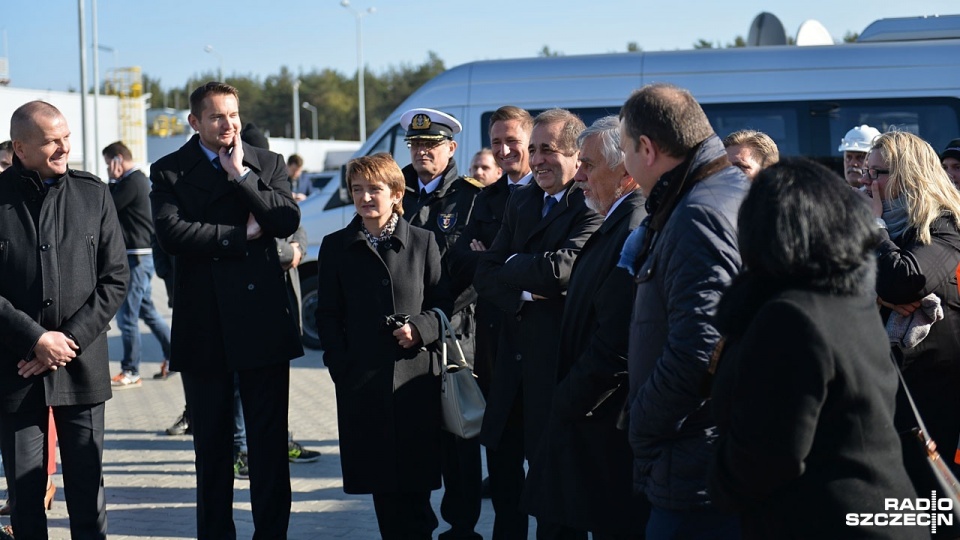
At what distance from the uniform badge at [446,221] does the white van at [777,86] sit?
4041mm

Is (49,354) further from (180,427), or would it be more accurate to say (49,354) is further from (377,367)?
(180,427)

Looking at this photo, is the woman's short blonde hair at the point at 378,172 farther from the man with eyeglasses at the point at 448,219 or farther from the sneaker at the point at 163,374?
the sneaker at the point at 163,374

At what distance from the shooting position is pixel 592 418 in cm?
354

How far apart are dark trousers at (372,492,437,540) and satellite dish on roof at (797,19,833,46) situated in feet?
21.8

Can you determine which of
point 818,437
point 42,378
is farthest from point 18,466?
point 818,437

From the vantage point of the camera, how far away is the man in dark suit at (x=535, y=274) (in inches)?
169

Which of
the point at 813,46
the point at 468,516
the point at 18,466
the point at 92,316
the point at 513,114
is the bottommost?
the point at 468,516

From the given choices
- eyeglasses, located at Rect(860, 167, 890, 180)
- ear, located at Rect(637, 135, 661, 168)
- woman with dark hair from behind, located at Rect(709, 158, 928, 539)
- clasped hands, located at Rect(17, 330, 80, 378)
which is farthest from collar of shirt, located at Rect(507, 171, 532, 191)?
woman with dark hair from behind, located at Rect(709, 158, 928, 539)

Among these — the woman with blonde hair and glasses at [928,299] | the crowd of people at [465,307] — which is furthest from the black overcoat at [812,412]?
the woman with blonde hair and glasses at [928,299]

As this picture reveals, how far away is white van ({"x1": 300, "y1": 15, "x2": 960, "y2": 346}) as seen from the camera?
8.80 m

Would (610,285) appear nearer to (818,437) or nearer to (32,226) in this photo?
(818,437)

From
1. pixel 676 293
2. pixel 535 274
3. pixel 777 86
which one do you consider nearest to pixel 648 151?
pixel 676 293

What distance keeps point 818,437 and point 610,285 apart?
3.80 ft

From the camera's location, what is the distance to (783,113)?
360 inches
